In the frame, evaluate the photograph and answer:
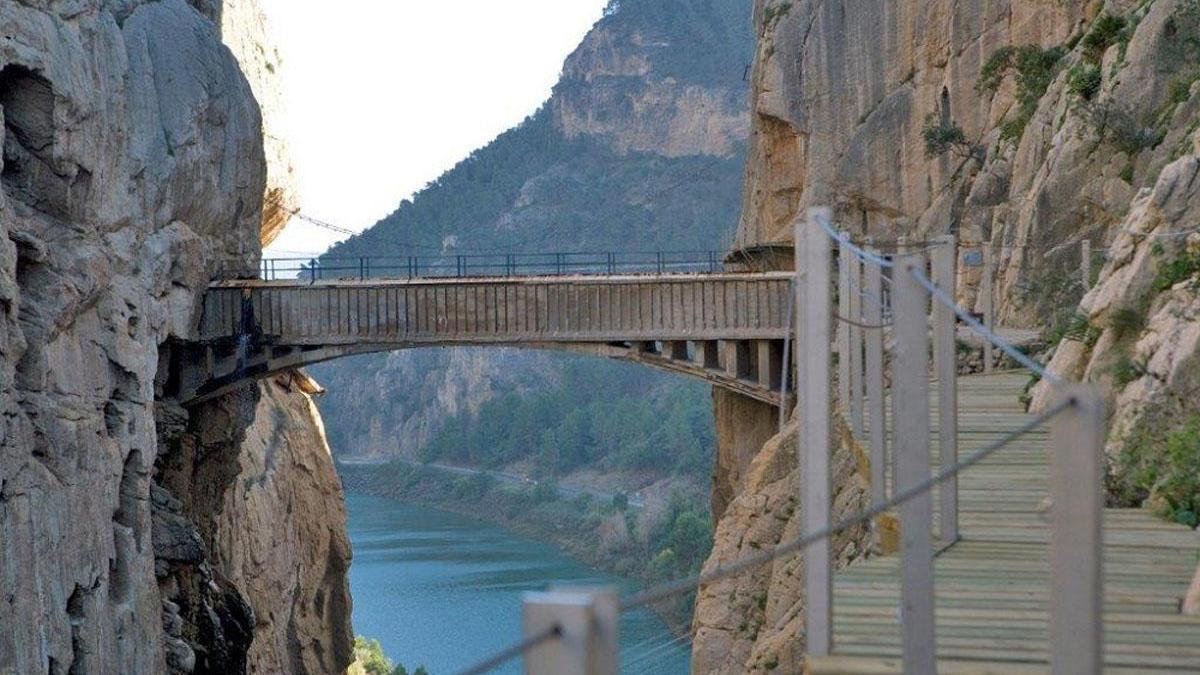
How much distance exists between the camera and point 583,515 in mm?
85188

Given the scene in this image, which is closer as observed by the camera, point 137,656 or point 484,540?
point 137,656

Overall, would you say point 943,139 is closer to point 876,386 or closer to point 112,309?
point 112,309

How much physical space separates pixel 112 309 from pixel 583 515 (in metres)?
61.8

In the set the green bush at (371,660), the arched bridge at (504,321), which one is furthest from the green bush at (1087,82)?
the green bush at (371,660)

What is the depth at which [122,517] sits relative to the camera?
970 inches

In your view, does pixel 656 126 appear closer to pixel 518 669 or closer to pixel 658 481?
pixel 658 481

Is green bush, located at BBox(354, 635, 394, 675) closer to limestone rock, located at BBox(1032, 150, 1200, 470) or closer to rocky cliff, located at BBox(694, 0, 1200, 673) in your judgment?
rocky cliff, located at BBox(694, 0, 1200, 673)

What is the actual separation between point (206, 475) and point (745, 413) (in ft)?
31.0

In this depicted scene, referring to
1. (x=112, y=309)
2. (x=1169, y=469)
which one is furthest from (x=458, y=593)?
→ (x=1169, y=469)

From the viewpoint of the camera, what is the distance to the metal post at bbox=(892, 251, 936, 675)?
5.48 metres

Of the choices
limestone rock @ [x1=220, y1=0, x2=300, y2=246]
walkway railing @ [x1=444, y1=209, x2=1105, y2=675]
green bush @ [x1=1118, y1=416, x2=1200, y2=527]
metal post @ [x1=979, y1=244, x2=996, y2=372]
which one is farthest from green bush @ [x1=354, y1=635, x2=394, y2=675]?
walkway railing @ [x1=444, y1=209, x2=1105, y2=675]

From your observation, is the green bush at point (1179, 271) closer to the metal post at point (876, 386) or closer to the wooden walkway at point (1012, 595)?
the wooden walkway at point (1012, 595)

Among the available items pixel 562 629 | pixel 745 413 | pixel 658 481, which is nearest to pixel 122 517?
pixel 745 413

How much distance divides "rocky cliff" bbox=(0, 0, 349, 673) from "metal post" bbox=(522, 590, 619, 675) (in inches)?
676
